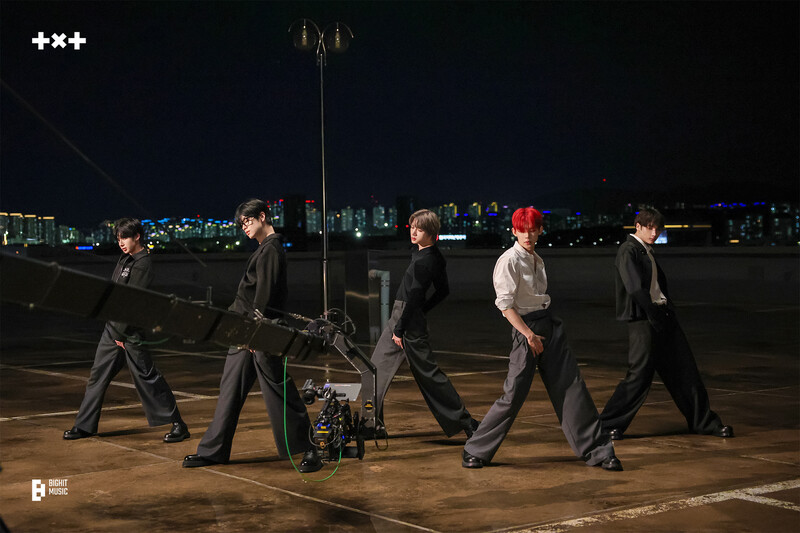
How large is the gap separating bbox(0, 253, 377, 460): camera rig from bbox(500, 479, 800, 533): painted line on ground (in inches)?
69.4

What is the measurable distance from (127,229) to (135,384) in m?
1.40

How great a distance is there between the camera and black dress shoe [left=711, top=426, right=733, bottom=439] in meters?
8.40

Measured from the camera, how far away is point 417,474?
23.3 ft

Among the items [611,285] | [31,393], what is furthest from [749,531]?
[611,285]

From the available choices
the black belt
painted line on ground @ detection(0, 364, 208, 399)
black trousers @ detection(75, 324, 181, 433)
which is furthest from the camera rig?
painted line on ground @ detection(0, 364, 208, 399)

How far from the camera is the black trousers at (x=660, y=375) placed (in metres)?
8.41

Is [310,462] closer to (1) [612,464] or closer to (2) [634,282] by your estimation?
(1) [612,464]

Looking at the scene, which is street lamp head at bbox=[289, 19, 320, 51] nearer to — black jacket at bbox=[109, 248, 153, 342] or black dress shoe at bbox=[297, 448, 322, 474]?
black jacket at bbox=[109, 248, 153, 342]

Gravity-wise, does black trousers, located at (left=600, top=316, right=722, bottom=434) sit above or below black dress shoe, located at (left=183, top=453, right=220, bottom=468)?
above

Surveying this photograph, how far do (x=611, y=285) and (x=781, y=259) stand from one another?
256 inches

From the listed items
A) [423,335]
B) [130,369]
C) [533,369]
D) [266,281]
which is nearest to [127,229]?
[130,369]

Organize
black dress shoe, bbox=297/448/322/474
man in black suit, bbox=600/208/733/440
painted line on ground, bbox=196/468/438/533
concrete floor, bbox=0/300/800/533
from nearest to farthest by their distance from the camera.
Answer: painted line on ground, bbox=196/468/438/533 → concrete floor, bbox=0/300/800/533 → black dress shoe, bbox=297/448/322/474 → man in black suit, bbox=600/208/733/440

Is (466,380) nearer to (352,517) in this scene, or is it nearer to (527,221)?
(527,221)

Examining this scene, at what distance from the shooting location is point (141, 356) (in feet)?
28.3
